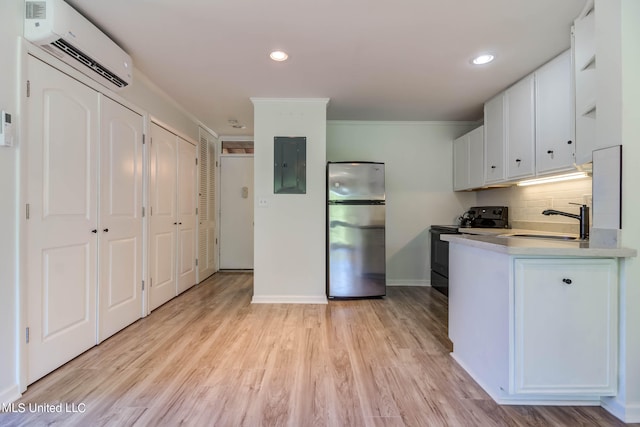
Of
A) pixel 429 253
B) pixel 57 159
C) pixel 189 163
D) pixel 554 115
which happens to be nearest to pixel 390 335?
pixel 429 253

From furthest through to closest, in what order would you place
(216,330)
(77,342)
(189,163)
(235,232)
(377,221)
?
(235,232) < (189,163) < (377,221) < (216,330) < (77,342)

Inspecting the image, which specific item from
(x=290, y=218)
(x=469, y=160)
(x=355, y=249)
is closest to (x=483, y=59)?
(x=469, y=160)

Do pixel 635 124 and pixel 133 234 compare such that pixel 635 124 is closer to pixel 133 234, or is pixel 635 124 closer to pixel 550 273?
pixel 550 273

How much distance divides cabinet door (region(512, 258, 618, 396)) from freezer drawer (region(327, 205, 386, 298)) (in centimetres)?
202

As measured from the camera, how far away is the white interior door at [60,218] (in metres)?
1.71

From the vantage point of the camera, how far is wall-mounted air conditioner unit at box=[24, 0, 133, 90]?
1.65 meters

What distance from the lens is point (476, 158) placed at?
3.53m

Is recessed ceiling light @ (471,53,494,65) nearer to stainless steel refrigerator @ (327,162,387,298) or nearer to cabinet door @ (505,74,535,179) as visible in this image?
cabinet door @ (505,74,535,179)

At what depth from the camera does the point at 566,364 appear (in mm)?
1463

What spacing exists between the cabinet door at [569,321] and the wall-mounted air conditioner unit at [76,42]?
283cm

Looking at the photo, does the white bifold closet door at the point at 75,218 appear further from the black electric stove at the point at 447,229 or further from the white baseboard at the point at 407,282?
the black electric stove at the point at 447,229

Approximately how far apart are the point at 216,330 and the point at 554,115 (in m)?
3.36

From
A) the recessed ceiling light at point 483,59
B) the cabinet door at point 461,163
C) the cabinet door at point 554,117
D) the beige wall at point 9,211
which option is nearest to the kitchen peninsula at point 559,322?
the cabinet door at point 554,117

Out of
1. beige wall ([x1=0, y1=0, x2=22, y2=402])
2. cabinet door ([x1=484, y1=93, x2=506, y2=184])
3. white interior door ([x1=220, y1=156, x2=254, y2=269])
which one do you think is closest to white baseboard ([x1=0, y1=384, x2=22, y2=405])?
beige wall ([x1=0, y1=0, x2=22, y2=402])
